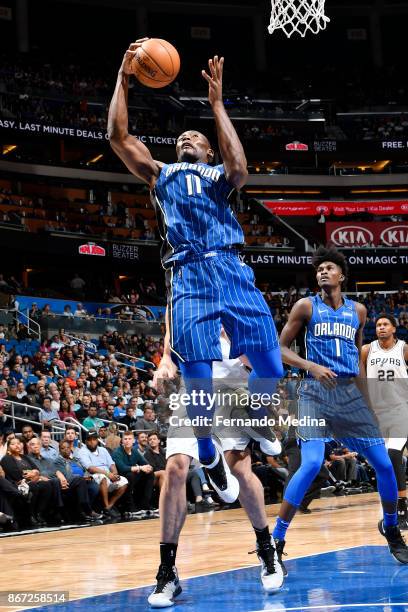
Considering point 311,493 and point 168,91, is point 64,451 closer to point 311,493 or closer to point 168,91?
point 311,493

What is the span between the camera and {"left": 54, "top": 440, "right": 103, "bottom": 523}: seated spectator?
10.8 meters

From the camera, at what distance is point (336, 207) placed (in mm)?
36281

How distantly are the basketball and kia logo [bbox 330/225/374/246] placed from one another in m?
30.1

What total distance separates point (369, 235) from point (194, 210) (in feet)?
100

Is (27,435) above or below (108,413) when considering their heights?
below

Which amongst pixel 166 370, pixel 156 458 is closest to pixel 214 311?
pixel 166 370

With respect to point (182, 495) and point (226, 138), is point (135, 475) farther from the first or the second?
point (226, 138)

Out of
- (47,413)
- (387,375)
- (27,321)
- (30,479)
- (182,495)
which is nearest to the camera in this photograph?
(182,495)

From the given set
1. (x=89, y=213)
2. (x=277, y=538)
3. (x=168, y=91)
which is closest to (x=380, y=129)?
(x=168, y=91)

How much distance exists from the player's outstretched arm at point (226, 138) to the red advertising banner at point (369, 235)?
30.0 meters

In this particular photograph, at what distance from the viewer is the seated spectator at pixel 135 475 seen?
11.8 metres

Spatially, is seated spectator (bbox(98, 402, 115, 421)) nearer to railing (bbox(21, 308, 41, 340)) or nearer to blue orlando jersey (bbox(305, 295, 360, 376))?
railing (bbox(21, 308, 41, 340))

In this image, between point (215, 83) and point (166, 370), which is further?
point (166, 370)

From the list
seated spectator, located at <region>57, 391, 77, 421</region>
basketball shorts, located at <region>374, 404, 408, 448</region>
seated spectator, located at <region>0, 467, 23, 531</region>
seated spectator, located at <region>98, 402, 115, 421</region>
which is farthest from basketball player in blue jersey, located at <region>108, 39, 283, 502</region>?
seated spectator, located at <region>98, 402, 115, 421</region>
